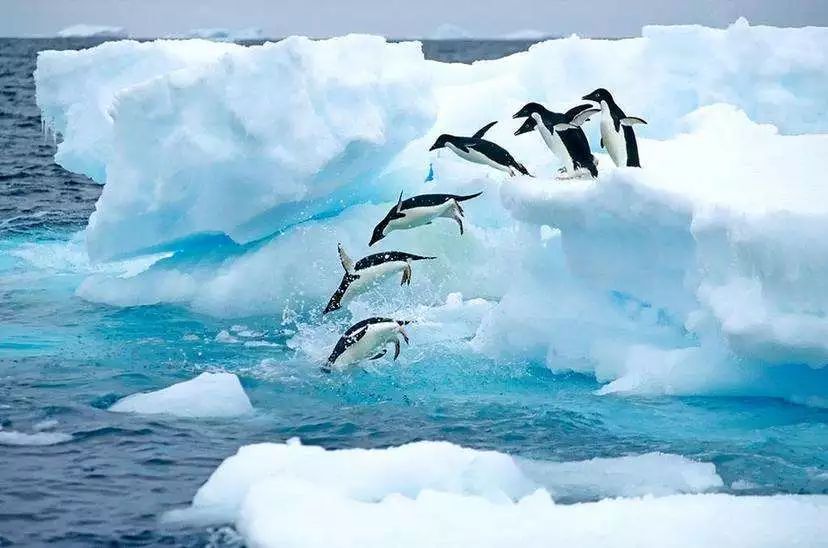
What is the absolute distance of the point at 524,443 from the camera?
6.72 metres

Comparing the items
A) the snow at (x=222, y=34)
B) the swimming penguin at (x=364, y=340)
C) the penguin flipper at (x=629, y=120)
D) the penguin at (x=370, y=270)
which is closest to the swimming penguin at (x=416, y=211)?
the penguin at (x=370, y=270)

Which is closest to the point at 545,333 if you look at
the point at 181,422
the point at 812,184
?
the point at 812,184

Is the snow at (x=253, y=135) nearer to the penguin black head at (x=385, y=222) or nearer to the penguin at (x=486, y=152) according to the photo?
the penguin at (x=486, y=152)

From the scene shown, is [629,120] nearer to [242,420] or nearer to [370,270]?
[370,270]

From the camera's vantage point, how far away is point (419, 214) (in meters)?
8.64

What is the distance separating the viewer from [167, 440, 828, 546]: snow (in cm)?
468

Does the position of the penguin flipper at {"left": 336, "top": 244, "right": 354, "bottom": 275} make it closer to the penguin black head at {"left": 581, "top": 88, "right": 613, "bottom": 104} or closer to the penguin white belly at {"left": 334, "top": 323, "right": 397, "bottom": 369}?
the penguin white belly at {"left": 334, "top": 323, "right": 397, "bottom": 369}

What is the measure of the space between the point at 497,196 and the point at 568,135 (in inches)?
97.4

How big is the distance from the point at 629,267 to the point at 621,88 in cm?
511

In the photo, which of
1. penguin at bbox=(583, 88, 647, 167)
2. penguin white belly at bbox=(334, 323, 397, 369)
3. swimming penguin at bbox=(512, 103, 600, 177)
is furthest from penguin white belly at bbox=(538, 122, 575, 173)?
penguin white belly at bbox=(334, 323, 397, 369)

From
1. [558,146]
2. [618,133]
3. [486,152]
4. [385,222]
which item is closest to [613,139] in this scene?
[618,133]

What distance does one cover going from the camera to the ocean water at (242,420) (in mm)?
5695

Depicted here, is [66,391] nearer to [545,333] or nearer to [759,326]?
[545,333]

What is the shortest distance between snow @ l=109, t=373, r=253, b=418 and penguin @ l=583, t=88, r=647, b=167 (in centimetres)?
359
